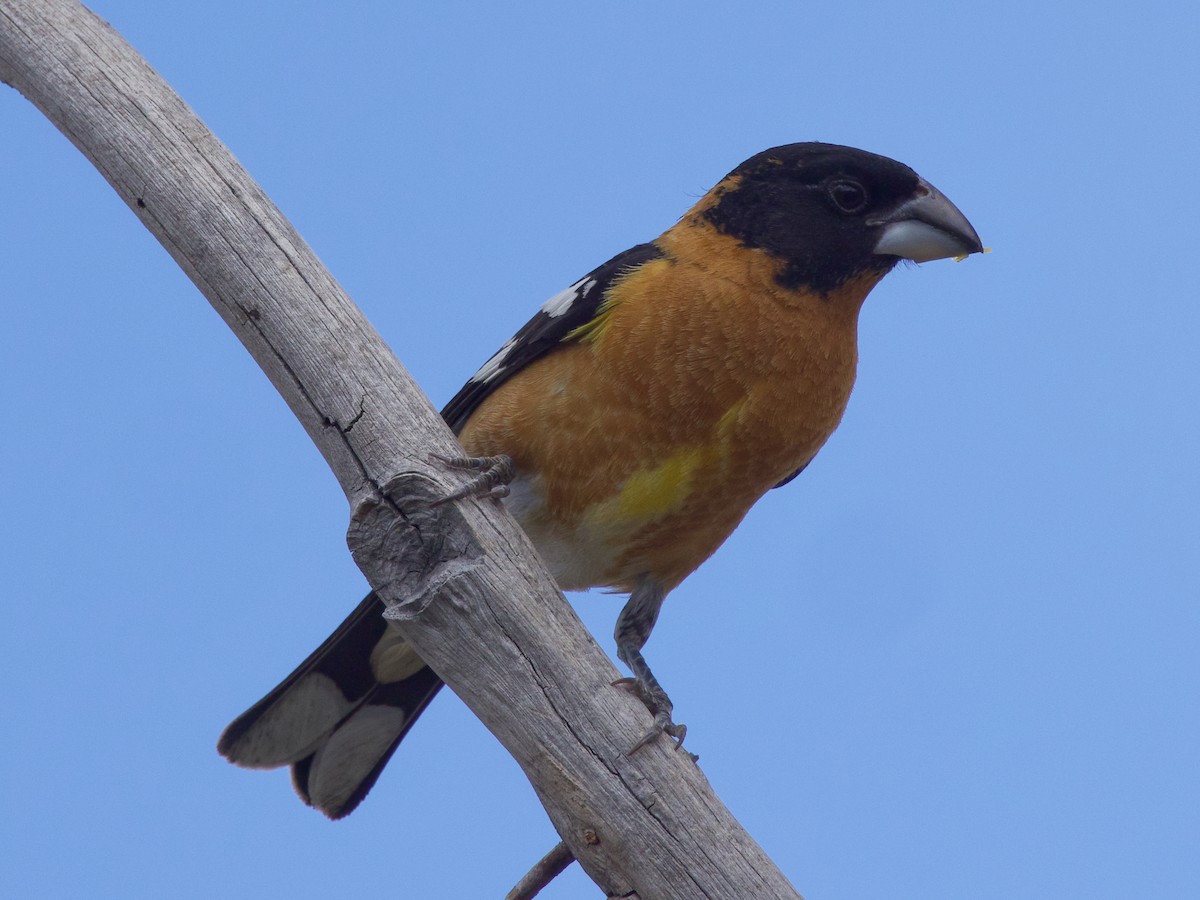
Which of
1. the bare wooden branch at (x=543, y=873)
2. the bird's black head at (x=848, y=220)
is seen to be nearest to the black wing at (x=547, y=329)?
the bird's black head at (x=848, y=220)

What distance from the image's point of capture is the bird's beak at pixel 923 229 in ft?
14.2

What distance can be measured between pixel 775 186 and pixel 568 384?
105cm

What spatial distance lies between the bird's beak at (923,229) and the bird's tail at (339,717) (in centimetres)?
209

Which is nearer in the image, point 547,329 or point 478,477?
point 478,477

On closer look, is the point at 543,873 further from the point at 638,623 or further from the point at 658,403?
the point at 658,403

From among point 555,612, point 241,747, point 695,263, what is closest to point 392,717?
point 241,747

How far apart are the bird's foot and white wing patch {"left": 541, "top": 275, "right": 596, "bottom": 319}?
126 cm

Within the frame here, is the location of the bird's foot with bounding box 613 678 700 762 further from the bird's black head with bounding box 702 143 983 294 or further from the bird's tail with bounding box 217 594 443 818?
the bird's black head with bounding box 702 143 983 294

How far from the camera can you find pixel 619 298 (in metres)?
4.16

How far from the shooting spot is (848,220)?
4.34 meters

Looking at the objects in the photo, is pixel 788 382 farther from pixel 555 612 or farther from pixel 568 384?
pixel 555 612

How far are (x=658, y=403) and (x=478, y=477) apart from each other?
2.24ft

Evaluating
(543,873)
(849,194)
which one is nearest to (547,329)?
(849,194)

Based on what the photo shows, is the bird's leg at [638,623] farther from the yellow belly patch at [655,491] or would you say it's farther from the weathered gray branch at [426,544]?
the weathered gray branch at [426,544]
